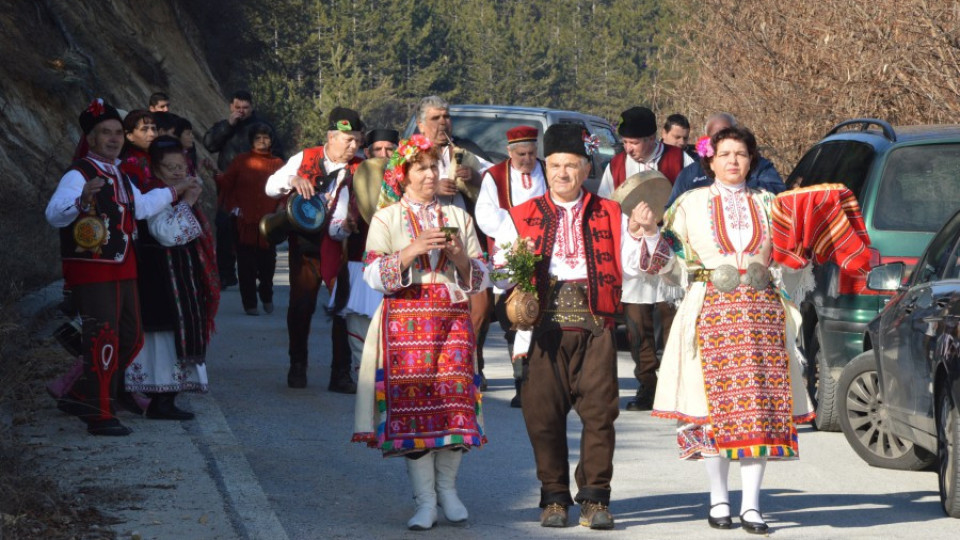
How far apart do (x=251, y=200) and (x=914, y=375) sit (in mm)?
9429

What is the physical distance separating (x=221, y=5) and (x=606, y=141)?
20680 millimetres

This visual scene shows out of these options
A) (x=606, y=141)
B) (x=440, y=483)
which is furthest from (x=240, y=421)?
(x=606, y=141)

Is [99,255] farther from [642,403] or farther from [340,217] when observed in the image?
[642,403]

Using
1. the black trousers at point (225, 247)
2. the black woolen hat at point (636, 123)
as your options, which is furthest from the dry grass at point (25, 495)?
the black trousers at point (225, 247)

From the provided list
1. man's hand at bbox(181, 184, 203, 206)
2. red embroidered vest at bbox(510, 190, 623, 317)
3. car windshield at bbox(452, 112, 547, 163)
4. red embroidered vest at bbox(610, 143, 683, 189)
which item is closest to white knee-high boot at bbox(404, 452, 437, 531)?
red embroidered vest at bbox(510, 190, 623, 317)

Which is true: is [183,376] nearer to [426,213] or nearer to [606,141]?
[426,213]

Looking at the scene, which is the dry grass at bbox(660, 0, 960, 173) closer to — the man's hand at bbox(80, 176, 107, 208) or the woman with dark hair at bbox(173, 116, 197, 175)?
the woman with dark hair at bbox(173, 116, 197, 175)

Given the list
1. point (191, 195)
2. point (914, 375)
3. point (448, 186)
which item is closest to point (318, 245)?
point (191, 195)

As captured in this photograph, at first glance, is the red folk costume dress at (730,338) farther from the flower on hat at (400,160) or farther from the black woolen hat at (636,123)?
the black woolen hat at (636,123)

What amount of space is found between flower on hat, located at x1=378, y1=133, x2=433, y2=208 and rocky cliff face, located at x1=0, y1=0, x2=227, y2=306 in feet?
6.12

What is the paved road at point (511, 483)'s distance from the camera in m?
7.54

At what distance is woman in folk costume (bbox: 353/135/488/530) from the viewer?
7.53 metres

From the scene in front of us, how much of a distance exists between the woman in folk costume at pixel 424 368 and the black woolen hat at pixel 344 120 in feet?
13.8

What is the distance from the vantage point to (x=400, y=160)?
7762 mm
